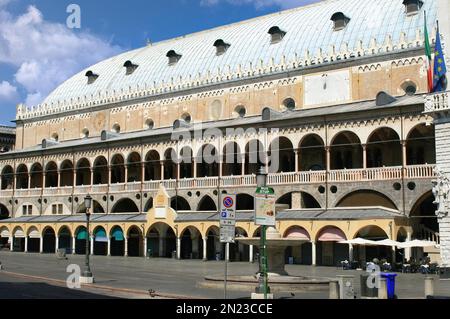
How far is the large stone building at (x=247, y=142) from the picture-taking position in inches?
1767

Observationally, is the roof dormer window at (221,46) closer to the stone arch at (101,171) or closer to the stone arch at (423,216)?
the stone arch at (101,171)

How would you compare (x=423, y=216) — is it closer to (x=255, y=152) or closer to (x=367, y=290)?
(x=255, y=152)

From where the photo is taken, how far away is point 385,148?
47.8 m

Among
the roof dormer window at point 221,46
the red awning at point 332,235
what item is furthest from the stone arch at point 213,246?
the roof dormer window at point 221,46

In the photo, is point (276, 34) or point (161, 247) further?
point (276, 34)

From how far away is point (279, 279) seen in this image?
84.2 ft

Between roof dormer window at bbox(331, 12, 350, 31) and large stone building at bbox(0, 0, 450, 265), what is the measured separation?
0.31 feet

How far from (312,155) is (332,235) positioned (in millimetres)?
9740

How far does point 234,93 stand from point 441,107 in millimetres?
26289

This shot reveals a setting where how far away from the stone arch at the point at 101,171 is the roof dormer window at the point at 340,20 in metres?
24.2

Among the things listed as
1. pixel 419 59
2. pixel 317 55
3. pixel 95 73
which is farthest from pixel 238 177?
pixel 95 73

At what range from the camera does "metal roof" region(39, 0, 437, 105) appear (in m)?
53.1

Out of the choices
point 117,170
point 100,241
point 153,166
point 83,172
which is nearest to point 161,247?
point 100,241
